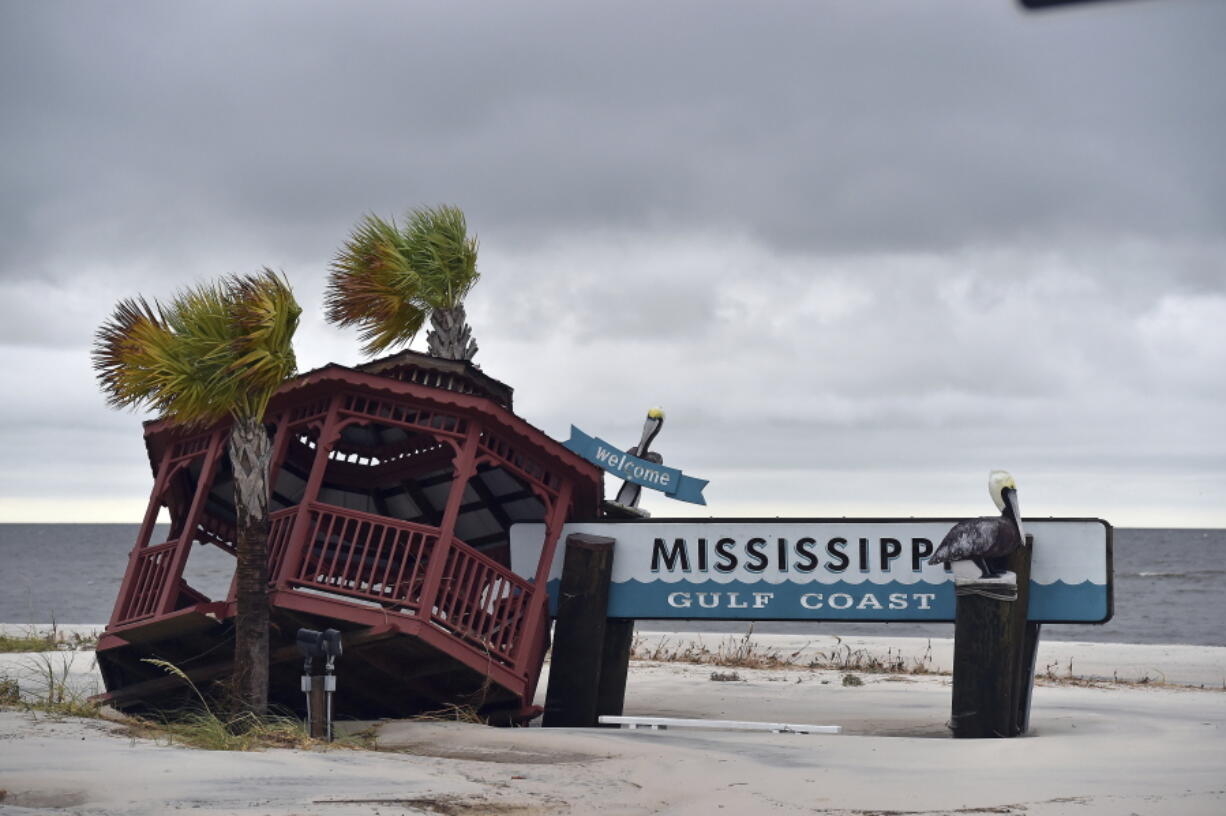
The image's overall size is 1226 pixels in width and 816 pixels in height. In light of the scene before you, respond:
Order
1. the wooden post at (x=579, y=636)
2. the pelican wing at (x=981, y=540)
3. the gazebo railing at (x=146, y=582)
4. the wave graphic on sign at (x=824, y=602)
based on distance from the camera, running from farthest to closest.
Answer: the gazebo railing at (x=146, y=582)
the wooden post at (x=579, y=636)
the wave graphic on sign at (x=824, y=602)
the pelican wing at (x=981, y=540)

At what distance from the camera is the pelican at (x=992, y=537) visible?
12.5 metres

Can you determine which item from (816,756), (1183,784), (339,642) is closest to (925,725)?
(816,756)

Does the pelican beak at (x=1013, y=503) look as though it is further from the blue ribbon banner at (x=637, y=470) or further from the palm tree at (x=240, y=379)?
the palm tree at (x=240, y=379)

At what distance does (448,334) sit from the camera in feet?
56.5

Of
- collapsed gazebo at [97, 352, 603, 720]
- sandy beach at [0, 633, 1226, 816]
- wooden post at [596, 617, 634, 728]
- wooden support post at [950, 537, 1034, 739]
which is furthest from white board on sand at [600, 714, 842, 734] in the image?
wooden support post at [950, 537, 1034, 739]

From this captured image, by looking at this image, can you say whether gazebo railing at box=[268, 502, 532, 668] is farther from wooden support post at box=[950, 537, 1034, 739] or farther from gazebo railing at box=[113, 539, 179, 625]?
wooden support post at box=[950, 537, 1034, 739]

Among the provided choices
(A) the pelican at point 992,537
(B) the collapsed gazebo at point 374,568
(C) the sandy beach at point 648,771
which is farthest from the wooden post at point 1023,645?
(B) the collapsed gazebo at point 374,568

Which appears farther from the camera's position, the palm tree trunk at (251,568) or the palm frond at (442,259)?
the palm frond at (442,259)

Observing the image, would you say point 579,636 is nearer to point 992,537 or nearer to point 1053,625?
point 992,537

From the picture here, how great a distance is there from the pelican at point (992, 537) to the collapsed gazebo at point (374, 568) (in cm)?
377

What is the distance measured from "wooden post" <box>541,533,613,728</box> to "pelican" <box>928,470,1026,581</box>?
11.4 feet

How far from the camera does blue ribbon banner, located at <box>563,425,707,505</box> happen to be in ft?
47.9

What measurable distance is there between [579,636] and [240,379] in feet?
14.4

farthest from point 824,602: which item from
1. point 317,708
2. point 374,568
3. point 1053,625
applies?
point 1053,625
